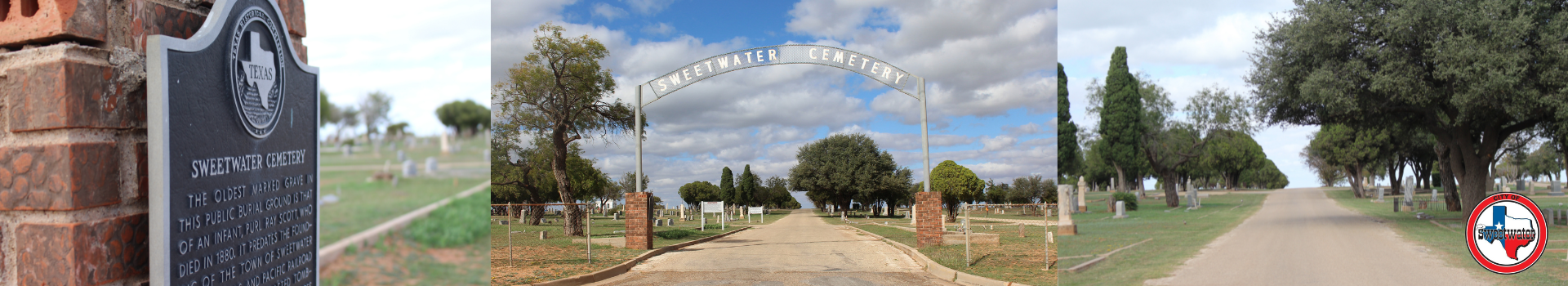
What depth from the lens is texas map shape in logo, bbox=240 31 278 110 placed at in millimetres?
1475

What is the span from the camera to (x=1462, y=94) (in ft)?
29.1

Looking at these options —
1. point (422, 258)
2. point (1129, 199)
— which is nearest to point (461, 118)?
point (422, 258)

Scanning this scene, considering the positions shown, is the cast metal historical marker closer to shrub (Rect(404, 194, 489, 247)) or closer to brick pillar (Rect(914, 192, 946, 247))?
shrub (Rect(404, 194, 489, 247))

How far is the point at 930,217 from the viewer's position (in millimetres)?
13117

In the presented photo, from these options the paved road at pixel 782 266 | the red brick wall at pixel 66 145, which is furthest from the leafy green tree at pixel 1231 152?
the red brick wall at pixel 66 145

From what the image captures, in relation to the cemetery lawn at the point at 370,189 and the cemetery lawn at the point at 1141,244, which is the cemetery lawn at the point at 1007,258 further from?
the cemetery lawn at the point at 370,189

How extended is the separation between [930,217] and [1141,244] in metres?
3.47

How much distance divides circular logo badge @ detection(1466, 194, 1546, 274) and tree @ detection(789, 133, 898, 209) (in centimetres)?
2690

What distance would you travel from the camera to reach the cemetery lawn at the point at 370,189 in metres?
11.1

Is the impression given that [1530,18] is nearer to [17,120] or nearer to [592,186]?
[17,120]

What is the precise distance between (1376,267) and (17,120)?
11620mm

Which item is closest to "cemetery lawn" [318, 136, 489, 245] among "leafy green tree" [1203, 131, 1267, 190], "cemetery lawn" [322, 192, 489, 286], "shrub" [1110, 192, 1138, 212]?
"cemetery lawn" [322, 192, 489, 286]

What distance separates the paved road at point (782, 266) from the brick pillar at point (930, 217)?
22.2 inches

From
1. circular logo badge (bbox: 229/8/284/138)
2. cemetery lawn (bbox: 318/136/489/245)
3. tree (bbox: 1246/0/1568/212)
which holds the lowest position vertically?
cemetery lawn (bbox: 318/136/489/245)
